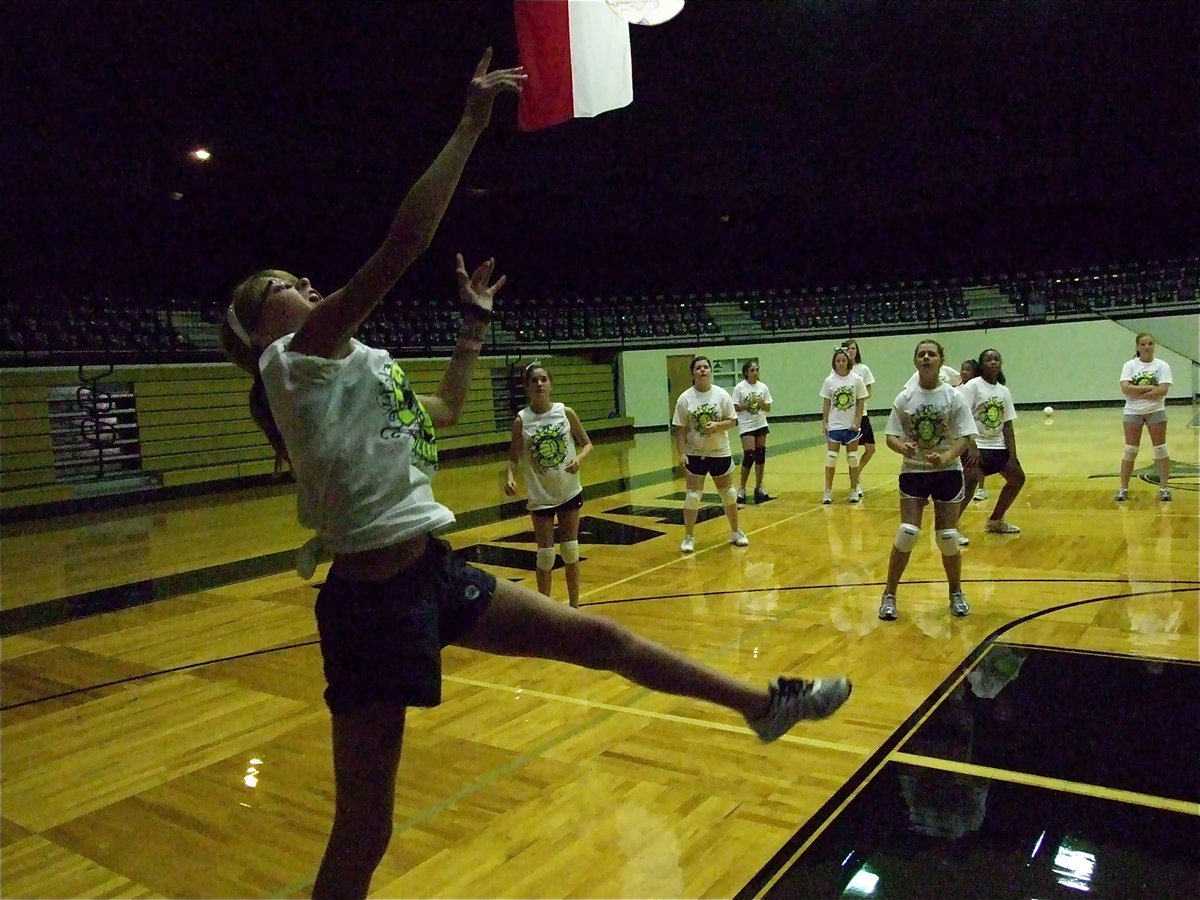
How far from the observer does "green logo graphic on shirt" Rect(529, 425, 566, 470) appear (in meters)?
5.70

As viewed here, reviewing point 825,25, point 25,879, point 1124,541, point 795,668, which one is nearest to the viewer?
point 25,879

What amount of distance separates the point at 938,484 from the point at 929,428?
35 cm

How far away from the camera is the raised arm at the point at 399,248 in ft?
5.24

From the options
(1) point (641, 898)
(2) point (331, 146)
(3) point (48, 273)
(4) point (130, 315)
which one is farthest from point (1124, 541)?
(3) point (48, 273)

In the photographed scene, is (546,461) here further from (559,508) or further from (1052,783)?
(1052,783)

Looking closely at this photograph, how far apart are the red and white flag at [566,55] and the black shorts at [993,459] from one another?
4788 millimetres

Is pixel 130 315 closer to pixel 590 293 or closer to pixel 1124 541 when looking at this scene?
pixel 590 293

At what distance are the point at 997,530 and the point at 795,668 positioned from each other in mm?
4376

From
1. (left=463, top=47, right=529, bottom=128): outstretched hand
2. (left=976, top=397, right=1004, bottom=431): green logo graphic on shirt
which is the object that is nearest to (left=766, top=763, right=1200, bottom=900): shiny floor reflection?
(left=463, top=47, right=529, bottom=128): outstretched hand

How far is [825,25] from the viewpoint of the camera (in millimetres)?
12320

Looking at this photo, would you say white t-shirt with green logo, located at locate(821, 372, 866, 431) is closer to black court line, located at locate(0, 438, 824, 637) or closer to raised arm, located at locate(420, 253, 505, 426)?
black court line, located at locate(0, 438, 824, 637)

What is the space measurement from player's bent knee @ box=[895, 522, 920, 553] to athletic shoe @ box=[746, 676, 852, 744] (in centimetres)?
324

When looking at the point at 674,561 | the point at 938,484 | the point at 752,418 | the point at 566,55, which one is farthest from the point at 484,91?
the point at 752,418

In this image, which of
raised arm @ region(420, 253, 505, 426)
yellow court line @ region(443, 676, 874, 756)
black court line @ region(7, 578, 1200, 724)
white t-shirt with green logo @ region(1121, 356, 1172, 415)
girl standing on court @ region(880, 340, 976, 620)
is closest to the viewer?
raised arm @ region(420, 253, 505, 426)
